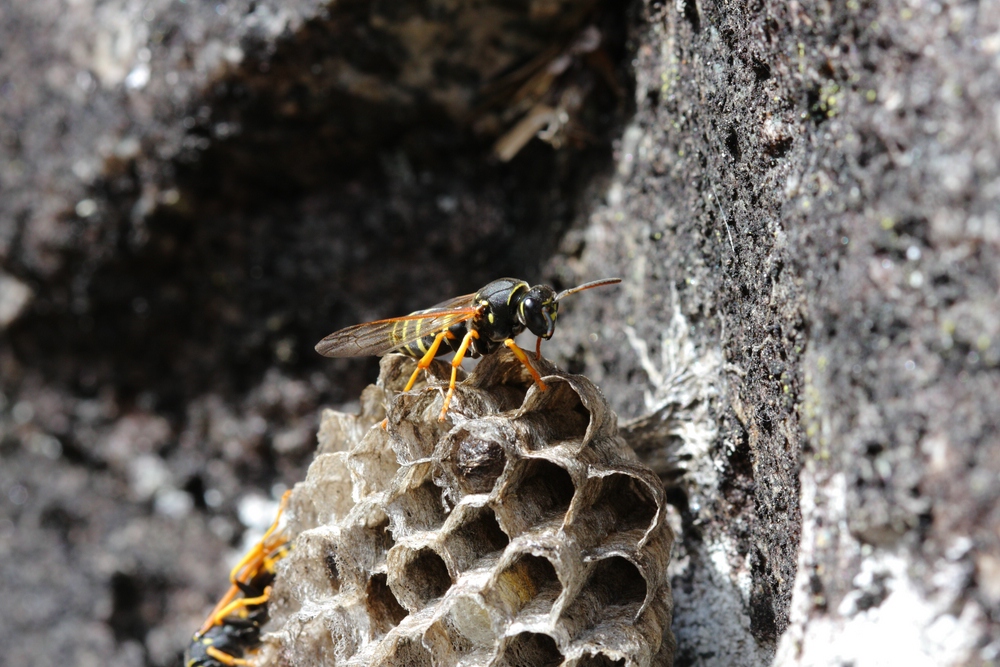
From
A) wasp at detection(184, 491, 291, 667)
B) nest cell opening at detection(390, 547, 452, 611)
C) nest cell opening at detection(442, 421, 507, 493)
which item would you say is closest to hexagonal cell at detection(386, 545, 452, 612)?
nest cell opening at detection(390, 547, 452, 611)

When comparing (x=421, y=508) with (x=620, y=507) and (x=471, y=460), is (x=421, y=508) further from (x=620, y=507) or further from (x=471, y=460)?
(x=620, y=507)

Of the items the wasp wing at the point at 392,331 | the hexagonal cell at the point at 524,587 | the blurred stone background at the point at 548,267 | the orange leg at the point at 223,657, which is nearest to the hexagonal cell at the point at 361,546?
the hexagonal cell at the point at 524,587

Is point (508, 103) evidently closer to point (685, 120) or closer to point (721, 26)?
point (685, 120)

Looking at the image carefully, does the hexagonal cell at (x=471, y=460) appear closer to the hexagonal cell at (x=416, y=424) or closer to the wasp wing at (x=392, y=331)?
the hexagonal cell at (x=416, y=424)

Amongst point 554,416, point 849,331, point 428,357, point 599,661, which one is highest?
point 849,331

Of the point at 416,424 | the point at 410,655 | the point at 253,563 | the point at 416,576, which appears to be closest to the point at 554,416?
the point at 416,424

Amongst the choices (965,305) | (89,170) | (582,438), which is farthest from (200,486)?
(965,305)

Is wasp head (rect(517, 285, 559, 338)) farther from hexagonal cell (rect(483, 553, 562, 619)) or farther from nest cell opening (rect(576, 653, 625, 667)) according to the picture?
nest cell opening (rect(576, 653, 625, 667))
